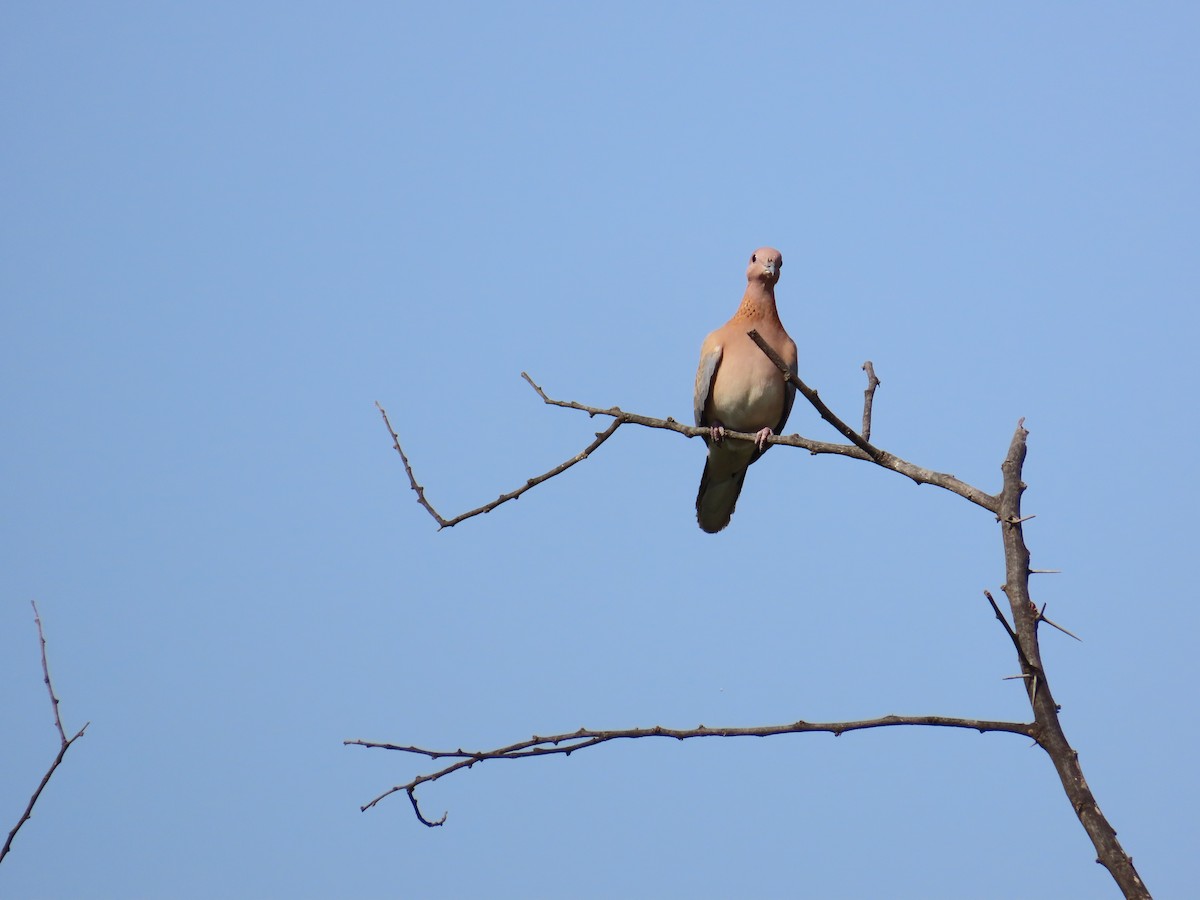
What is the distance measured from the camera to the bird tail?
9156mm

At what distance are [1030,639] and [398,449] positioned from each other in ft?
8.94

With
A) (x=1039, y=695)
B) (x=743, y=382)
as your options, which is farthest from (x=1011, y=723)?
(x=743, y=382)

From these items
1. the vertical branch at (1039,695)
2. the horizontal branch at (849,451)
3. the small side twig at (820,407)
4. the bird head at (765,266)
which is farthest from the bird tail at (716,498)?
Answer: the vertical branch at (1039,695)

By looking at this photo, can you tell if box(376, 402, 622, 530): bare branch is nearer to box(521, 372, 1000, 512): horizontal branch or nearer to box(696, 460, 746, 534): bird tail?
box(521, 372, 1000, 512): horizontal branch

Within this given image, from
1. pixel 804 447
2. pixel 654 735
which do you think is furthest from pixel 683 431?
pixel 654 735

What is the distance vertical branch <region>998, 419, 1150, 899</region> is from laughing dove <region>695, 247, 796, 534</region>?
4.29 metres

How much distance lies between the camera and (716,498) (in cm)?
926

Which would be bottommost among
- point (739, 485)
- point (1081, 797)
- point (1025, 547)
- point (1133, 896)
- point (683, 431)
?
point (1133, 896)

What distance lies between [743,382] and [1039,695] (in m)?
4.97

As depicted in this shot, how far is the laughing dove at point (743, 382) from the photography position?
8680mm

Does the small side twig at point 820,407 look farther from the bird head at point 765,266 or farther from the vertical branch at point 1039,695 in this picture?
the bird head at point 765,266

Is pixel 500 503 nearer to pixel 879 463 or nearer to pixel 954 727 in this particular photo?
pixel 879 463

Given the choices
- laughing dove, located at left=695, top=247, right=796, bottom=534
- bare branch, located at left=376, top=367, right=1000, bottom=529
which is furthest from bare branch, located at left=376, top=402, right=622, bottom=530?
laughing dove, located at left=695, top=247, right=796, bottom=534

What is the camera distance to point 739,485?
924 centimetres
